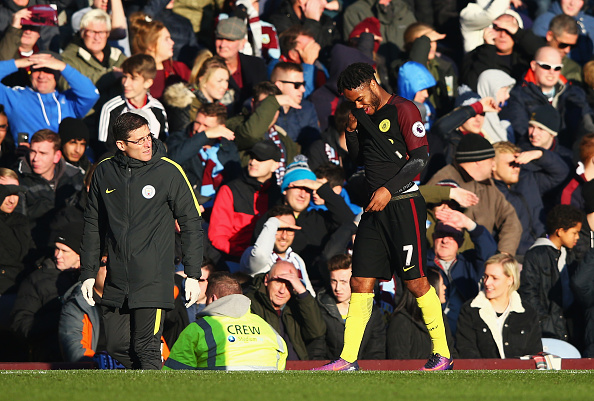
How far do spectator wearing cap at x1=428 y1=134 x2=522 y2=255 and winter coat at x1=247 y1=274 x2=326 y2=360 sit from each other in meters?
2.60

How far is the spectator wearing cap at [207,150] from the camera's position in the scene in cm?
1098

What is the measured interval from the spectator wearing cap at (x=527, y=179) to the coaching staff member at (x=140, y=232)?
5.47 m

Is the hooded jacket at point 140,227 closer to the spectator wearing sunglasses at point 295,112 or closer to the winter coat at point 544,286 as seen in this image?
the winter coat at point 544,286

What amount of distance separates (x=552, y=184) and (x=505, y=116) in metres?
1.31

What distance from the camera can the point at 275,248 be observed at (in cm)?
1026

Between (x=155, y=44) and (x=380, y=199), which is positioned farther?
(x=155, y=44)

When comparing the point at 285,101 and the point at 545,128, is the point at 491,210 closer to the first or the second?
the point at 545,128

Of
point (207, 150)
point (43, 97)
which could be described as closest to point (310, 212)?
point (207, 150)

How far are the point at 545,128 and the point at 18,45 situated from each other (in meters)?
6.70

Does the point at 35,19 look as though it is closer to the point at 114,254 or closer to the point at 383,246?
the point at 114,254

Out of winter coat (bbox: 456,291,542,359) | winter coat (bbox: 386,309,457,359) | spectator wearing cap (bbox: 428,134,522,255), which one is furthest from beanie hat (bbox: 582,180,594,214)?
winter coat (bbox: 386,309,457,359)

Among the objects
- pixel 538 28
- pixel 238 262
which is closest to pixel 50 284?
pixel 238 262

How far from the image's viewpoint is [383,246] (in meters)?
7.44

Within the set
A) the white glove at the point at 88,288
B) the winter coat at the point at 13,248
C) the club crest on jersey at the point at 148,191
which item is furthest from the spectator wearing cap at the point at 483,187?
the white glove at the point at 88,288
